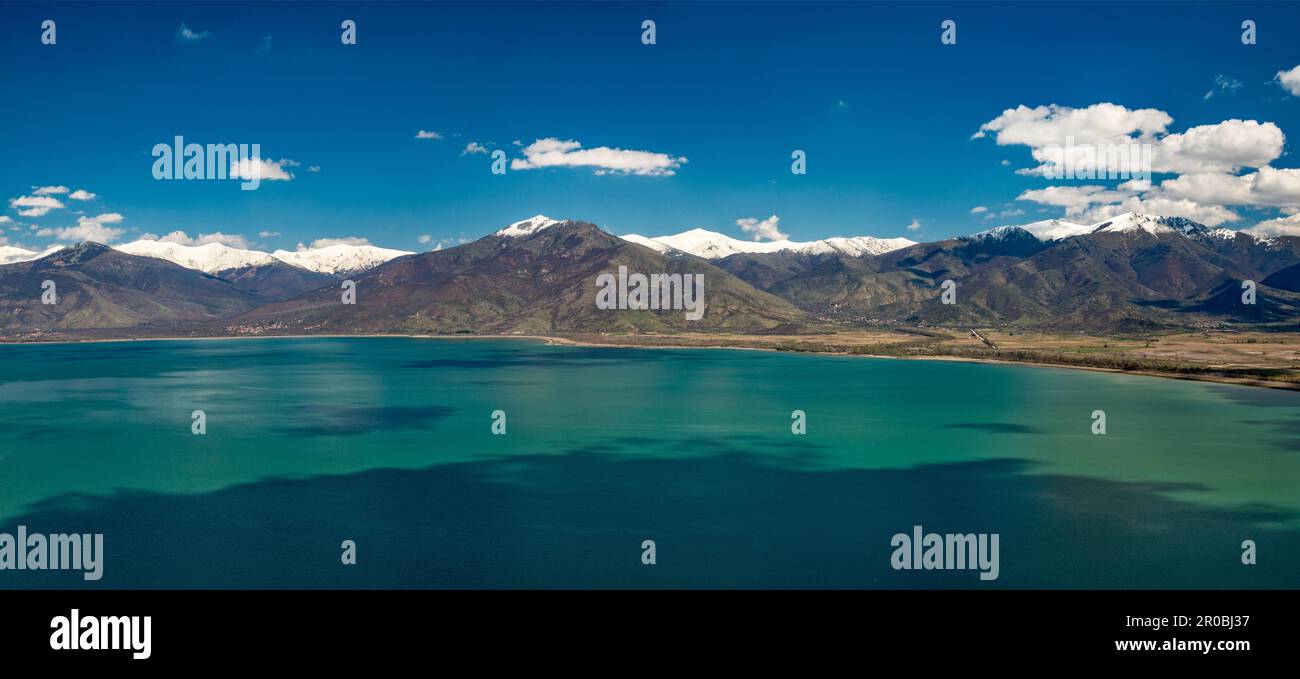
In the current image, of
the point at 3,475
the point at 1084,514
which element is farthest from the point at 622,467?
the point at 3,475

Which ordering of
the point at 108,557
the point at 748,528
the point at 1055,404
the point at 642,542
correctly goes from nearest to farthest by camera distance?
1. the point at 108,557
2. the point at 642,542
3. the point at 748,528
4. the point at 1055,404

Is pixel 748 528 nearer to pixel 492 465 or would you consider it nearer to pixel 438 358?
pixel 492 465

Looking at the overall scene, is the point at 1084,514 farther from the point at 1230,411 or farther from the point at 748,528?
the point at 1230,411

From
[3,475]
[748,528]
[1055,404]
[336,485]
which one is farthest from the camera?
[1055,404]

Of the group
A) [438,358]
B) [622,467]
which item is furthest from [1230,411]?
[438,358]

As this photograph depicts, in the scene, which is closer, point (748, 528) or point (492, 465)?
point (748, 528)
